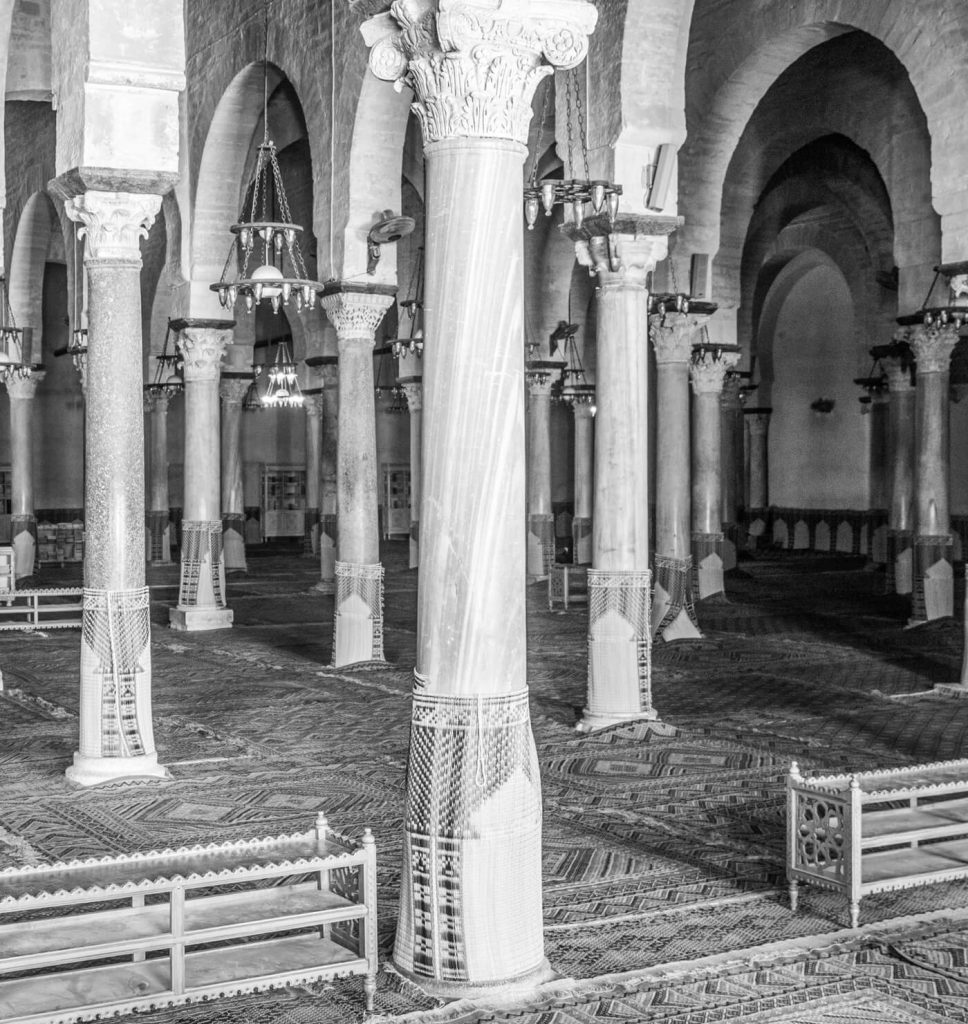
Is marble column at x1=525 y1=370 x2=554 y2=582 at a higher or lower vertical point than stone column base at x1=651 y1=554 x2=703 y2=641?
higher

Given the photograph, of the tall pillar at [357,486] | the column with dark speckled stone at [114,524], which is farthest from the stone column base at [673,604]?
the column with dark speckled stone at [114,524]

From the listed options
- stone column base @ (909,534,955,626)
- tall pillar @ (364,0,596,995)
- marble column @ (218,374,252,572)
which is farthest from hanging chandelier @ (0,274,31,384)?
tall pillar @ (364,0,596,995)

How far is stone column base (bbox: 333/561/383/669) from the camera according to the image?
36.9ft

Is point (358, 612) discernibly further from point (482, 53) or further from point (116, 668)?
point (482, 53)

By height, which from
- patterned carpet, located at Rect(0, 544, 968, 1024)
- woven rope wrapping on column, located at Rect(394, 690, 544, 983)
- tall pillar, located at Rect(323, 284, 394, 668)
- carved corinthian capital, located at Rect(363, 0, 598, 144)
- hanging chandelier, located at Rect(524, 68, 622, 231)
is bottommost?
patterned carpet, located at Rect(0, 544, 968, 1024)

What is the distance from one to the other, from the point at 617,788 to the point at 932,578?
24.7 ft

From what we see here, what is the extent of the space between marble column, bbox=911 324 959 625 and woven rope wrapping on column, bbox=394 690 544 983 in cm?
1007

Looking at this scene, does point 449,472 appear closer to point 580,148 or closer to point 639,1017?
point 639,1017

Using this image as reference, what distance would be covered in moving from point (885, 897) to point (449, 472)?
2463 millimetres

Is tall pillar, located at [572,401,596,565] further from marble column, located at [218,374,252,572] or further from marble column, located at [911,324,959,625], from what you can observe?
marble column, located at [911,324,959,625]

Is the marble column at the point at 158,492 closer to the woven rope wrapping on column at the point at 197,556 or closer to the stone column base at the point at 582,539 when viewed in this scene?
the stone column base at the point at 582,539

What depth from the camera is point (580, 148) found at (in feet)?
30.7

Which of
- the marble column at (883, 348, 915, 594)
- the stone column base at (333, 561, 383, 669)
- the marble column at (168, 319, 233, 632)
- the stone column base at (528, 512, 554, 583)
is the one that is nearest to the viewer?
the stone column base at (333, 561, 383, 669)

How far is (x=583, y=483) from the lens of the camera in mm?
19922
